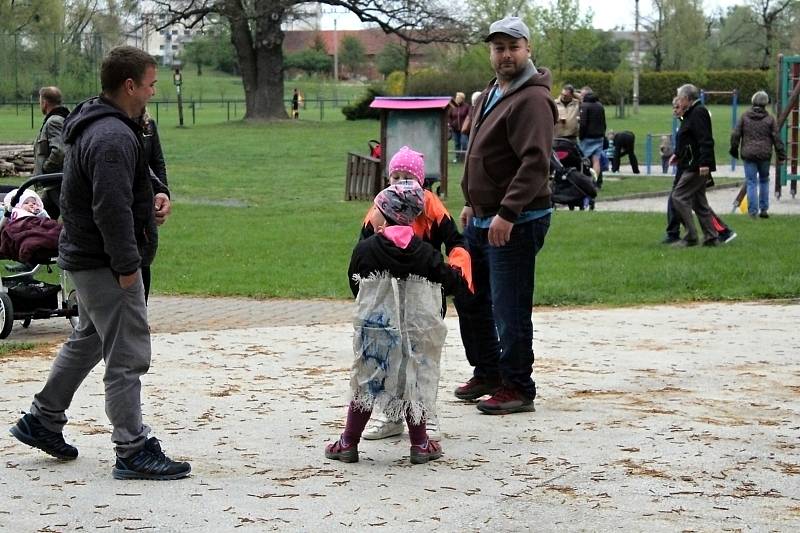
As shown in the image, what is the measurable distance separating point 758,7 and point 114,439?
89.3 meters

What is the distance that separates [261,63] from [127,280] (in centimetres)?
5096

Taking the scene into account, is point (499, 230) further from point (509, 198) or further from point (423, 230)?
point (423, 230)

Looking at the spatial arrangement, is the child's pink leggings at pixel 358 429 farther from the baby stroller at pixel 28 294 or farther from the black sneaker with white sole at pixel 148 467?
the baby stroller at pixel 28 294

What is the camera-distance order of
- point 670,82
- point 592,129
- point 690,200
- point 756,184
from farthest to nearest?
point 670,82 → point 592,129 → point 756,184 → point 690,200

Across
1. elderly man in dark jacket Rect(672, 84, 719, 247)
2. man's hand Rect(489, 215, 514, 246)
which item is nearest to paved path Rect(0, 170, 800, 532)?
man's hand Rect(489, 215, 514, 246)

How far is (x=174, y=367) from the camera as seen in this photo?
28.4 ft

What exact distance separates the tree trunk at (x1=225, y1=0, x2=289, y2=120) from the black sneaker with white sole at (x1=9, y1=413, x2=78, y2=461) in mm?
48998

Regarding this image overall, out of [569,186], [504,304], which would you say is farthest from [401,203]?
[569,186]

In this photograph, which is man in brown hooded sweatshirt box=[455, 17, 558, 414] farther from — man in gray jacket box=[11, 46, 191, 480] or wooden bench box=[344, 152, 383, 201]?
wooden bench box=[344, 152, 383, 201]

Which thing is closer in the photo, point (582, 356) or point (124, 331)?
point (124, 331)

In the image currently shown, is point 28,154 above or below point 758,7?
below

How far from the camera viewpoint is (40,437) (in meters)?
6.07

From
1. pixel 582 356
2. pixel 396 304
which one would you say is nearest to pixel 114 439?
pixel 396 304

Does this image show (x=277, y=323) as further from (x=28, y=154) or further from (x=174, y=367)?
(x=28, y=154)
